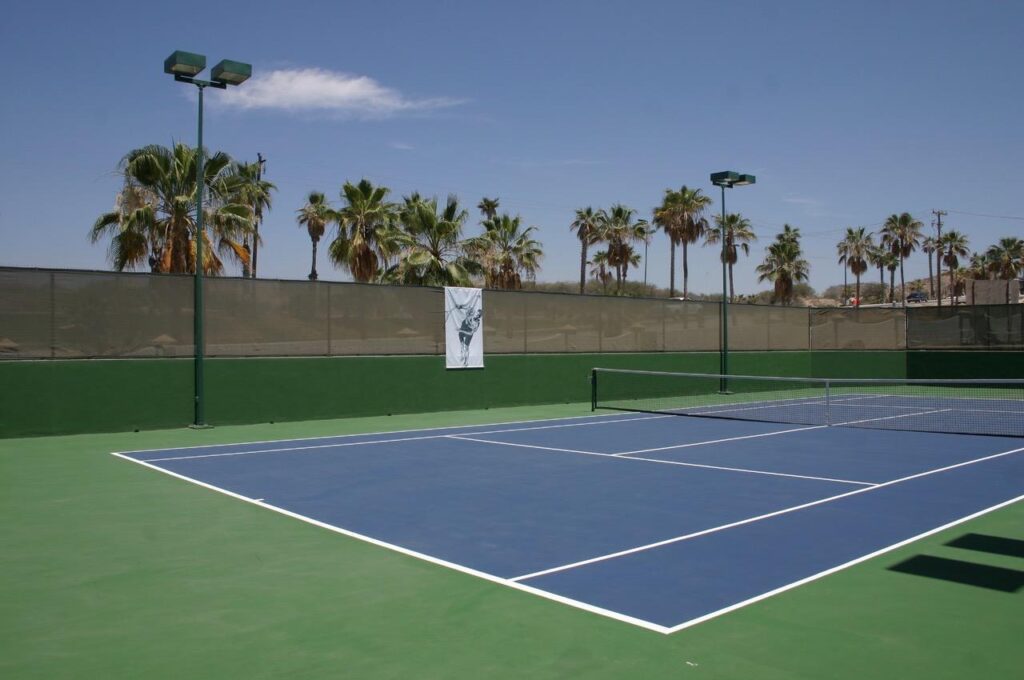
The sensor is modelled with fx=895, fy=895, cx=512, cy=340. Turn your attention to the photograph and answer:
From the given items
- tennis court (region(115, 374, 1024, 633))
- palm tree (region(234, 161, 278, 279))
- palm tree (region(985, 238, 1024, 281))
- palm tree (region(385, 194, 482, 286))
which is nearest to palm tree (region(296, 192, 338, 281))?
palm tree (region(234, 161, 278, 279))

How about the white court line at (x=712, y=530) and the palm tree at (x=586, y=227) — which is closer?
the white court line at (x=712, y=530)

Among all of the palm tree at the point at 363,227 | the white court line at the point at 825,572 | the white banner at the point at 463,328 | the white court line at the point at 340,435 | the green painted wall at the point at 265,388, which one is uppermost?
the palm tree at the point at 363,227

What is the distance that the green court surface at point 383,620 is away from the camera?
15.6 feet

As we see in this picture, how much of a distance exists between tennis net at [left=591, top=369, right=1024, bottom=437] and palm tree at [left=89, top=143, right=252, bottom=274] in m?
11.5

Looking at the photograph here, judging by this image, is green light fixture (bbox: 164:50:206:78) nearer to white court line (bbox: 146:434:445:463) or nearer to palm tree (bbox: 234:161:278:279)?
white court line (bbox: 146:434:445:463)

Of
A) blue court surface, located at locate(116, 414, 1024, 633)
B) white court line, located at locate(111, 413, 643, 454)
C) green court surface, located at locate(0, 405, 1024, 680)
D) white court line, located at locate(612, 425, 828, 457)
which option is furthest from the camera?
white court line, located at locate(111, 413, 643, 454)

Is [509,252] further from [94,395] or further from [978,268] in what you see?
[978,268]

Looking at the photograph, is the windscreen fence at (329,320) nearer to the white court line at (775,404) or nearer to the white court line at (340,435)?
the white court line at (340,435)

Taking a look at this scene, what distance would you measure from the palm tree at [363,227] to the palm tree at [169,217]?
8.76m

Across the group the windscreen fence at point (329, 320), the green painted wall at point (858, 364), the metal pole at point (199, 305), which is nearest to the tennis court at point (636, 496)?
the metal pole at point (199, 305)

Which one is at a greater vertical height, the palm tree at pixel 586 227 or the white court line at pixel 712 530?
the palm tree at pixel 586 227

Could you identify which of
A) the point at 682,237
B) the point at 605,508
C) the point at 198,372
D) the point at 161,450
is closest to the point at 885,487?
the point at 605,508

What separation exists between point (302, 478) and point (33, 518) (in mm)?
3205

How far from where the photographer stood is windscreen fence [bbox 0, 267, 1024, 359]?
16188 millimetres
